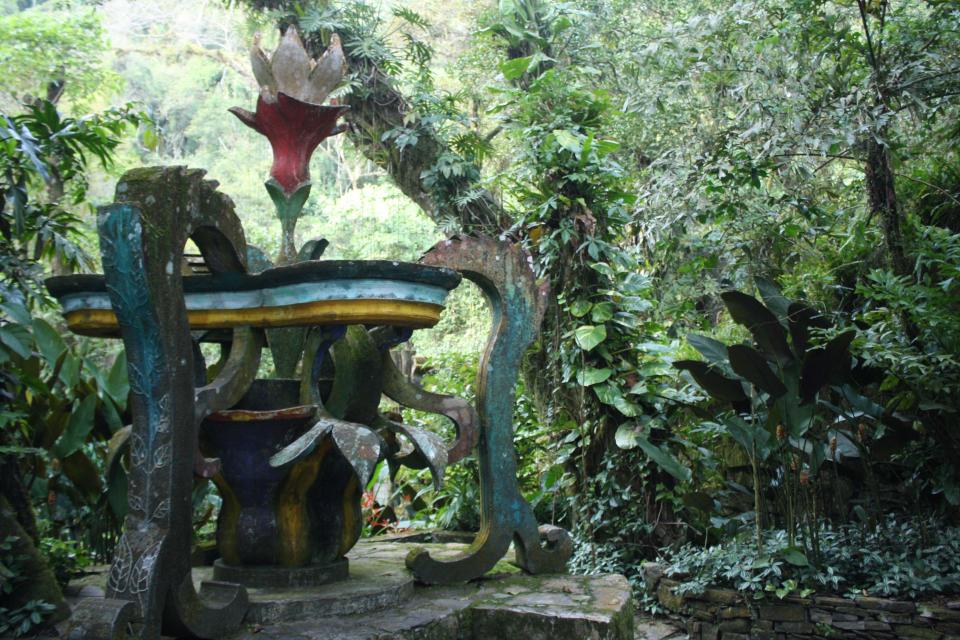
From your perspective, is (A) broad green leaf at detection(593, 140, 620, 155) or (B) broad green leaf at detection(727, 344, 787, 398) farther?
(A) broad green leaf at detection(593, 140, 620, 155)

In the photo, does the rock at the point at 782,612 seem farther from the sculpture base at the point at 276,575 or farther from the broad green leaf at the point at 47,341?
the broad green leaf at the point at 47,341

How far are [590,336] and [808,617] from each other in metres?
2.11

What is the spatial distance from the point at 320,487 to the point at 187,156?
18.3m

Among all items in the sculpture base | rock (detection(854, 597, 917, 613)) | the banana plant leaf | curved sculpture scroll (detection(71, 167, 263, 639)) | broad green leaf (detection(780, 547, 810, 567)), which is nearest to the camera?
curved sculpture scroll (detection(71, 167, 263, 639))

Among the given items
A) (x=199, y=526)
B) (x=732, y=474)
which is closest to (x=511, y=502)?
(x=199, y=526)

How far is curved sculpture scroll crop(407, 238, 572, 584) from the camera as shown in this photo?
3.46 metres

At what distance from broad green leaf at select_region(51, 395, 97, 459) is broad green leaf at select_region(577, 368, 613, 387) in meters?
3.00

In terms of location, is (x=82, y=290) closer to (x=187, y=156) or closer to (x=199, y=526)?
(x=199, y=526)

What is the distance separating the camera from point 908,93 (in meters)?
4.88

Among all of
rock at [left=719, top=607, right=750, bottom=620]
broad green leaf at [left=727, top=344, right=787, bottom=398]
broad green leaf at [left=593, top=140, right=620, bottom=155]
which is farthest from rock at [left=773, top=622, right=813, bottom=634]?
broad green leaf at [left=593, top=140, right=620, bottom=155]

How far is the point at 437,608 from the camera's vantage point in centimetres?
309

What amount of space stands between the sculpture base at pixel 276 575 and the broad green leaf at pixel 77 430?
4.37 ft

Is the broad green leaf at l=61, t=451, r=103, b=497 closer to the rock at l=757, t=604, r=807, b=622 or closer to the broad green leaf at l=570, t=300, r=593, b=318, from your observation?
the broad green leaf at l=570, t=300, r=593, b=318

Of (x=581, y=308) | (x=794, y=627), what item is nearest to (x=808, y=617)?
(x=794, y=627)
